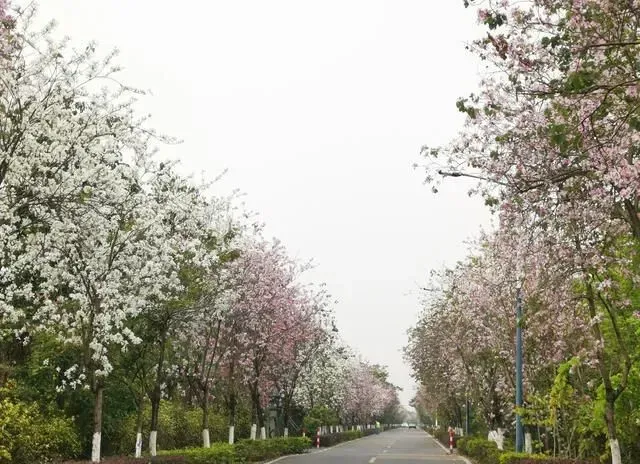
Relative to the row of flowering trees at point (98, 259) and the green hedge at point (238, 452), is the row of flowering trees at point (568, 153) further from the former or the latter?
the green hedge at point (238, 452)

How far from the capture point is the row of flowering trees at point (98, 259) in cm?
1161

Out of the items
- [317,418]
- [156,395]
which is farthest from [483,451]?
[317,418]

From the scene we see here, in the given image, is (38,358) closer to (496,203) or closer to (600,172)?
(496,203)

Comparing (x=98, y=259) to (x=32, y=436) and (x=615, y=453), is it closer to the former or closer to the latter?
(x=32, y=436)

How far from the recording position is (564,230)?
480 inches

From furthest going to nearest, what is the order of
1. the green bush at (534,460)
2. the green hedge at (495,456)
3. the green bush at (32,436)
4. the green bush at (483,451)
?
the green bush at (483,451)
the green bush at (32,436)
the green hedge at (495,456)
the green bush at (534,460)

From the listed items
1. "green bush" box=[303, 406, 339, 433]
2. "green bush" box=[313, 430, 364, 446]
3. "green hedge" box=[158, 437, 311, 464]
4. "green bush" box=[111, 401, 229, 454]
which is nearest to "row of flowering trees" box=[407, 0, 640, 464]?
"green hedge" box=[158, 437, 311, 464]

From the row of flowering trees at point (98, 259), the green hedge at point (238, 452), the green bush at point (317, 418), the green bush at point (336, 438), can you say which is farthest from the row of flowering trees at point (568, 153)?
the green bush at point (317, 418)

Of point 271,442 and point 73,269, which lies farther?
point 271,442

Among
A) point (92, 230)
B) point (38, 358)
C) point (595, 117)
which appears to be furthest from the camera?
point (38, 358)

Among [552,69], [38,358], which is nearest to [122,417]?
[38,358]

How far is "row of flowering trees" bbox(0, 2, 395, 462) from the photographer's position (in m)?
11.6

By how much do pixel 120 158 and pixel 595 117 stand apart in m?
8.67

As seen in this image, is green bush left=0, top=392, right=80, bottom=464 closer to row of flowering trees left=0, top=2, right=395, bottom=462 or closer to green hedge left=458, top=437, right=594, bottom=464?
row of flowering trees left=0, top=2, right=395, bottom=462
